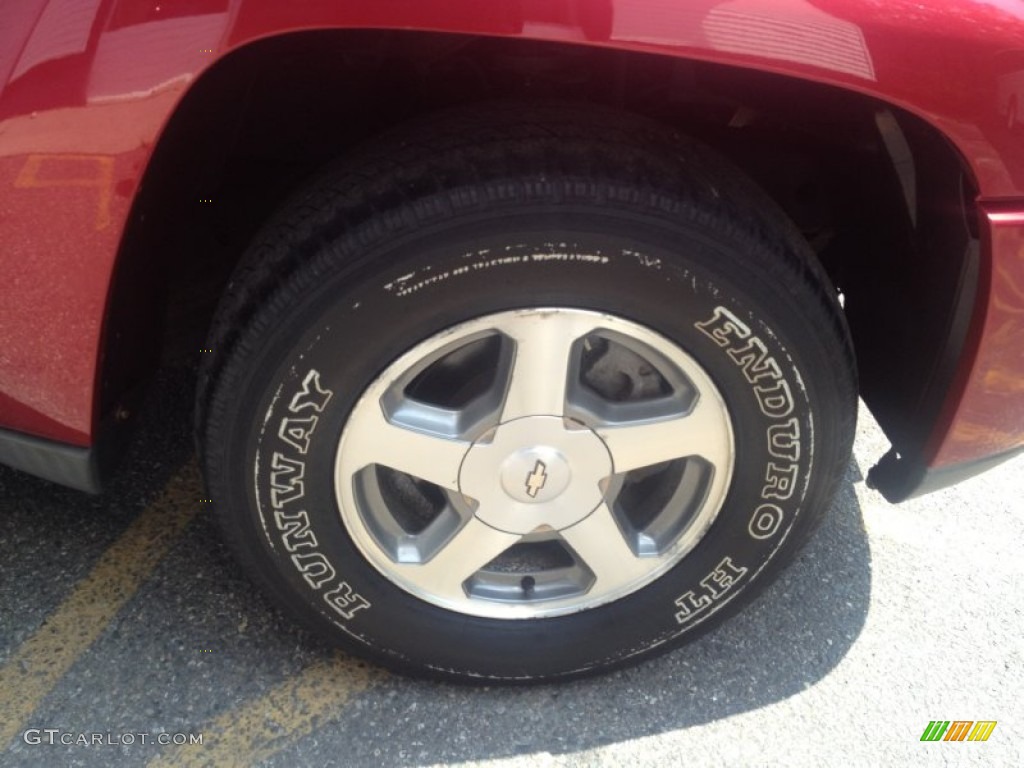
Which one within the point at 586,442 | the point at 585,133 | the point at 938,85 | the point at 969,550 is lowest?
the point at 969,550

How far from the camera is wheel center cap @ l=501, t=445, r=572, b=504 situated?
161 centimetres

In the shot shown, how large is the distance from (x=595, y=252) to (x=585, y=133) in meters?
0.22

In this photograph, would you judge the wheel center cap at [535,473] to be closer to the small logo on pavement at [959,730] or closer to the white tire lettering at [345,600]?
the white tire lettering at [345,600]

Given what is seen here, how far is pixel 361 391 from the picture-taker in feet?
4.87

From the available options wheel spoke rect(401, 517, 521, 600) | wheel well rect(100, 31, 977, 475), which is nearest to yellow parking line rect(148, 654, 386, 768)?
wheel spoke rect(401, 517, 521, 600)

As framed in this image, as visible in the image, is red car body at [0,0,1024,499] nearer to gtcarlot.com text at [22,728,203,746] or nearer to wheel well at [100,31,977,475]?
wheel well at [100,31,977,475]

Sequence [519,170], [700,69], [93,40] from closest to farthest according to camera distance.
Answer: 1. [93,40]
2. [519,170]
3. [700,69]

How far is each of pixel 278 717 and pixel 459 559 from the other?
1.59 feet

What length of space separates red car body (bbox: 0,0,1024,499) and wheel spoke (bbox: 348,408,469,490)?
44 centimetres

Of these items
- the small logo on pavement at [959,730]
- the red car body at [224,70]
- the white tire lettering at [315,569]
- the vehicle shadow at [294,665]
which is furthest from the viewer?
the small logo on pavement at [959,730]

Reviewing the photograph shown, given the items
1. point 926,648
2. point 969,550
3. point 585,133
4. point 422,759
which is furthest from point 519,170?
point 969,550

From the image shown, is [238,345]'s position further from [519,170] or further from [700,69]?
[700,69]

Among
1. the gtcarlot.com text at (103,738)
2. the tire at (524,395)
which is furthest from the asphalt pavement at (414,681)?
the tire at (524,395)

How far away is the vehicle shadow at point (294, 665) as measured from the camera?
1749mm
